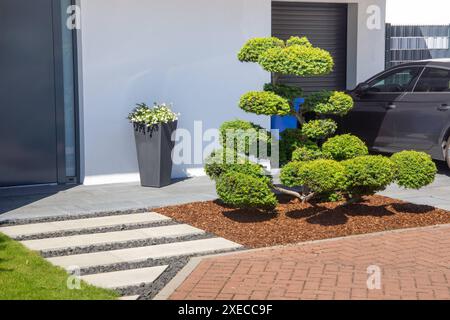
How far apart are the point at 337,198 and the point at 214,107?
309 cm

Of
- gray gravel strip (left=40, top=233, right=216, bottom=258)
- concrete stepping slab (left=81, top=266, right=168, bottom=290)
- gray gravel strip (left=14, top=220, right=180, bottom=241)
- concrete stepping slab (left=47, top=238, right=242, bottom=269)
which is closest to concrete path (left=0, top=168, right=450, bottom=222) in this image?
gray gravel strip (left=14, top=220, right=180, bottom=241)

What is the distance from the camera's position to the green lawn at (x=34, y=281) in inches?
236

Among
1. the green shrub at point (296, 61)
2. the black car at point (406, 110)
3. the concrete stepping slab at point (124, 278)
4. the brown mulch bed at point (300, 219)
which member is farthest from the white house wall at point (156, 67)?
the concrete stepping slab at point (124, 278)

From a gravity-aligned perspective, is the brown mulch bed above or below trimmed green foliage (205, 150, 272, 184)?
below

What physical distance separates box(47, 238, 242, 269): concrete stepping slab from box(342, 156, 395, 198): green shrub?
62.4 inches

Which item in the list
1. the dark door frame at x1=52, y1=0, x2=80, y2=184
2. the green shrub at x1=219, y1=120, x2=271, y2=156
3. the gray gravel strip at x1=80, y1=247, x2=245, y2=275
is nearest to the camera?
the gray gravel strip at x1=80, y1=247, x2=245, y2=275

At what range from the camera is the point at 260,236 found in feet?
26.3

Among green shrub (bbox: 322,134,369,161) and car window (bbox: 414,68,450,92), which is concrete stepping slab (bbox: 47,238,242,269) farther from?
car window (bbox: 414,68,450,92)

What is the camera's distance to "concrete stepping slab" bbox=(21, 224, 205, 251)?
765 cm

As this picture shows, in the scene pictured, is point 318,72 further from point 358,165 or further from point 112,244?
point 112,244

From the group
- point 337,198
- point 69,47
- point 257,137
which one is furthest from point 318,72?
point 69,47

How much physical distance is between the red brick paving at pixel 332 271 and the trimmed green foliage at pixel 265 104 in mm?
1701
